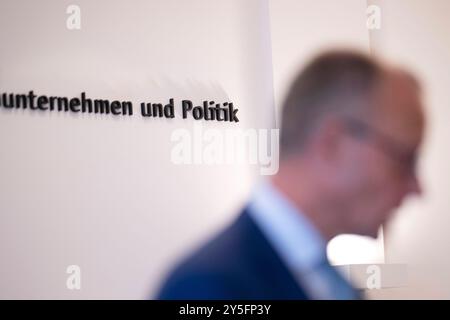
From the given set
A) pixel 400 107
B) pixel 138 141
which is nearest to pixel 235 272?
pixel 138 141

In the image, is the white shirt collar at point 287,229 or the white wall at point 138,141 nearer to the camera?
the white wall at point 138,141

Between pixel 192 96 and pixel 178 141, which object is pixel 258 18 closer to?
pixel 192 96

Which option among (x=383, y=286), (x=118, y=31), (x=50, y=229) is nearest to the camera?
(x=50, y=229)

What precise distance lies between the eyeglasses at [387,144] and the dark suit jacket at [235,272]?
67cm

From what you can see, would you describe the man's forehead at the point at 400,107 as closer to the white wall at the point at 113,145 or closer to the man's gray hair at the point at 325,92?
the man's gray hair at the point at 325,92

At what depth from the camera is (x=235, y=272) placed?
2494 mm

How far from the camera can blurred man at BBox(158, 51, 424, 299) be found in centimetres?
250

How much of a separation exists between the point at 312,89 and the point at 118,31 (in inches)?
36.1

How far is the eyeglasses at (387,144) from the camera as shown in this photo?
274 centimetres

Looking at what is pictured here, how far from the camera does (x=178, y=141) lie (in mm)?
2500

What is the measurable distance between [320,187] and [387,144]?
0.40 meters

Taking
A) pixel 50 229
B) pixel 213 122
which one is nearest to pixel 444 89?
pixel 213 122

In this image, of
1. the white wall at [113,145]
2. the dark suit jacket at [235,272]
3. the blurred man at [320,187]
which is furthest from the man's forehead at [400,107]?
the dark suit jacket at [235,272]

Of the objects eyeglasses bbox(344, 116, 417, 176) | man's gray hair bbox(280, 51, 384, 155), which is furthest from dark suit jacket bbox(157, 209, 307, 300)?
eyeglasses bbox(344, 116, 417, 176)
